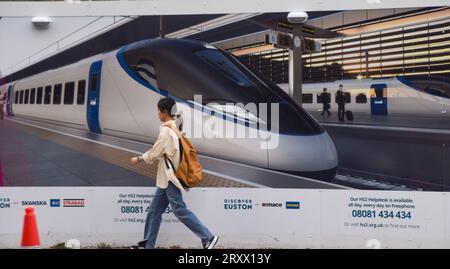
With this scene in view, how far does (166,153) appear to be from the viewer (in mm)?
3523

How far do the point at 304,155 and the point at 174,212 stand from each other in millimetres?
1337

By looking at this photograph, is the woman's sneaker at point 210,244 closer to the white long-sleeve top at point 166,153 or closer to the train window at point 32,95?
the white long-sleeve top at point 166,153

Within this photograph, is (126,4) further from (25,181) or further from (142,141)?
(25,181)

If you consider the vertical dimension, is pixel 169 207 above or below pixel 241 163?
below

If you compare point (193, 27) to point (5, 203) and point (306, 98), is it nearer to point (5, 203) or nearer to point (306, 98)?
point (306, 98)

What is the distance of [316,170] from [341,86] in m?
0.86

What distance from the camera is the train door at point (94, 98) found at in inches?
160

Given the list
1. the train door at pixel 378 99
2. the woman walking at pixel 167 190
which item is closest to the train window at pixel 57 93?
the woman walking at pixel 167 190

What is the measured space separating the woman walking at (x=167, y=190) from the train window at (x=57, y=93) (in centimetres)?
144

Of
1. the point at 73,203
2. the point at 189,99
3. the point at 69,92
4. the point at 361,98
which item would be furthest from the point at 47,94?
the point at 361,98

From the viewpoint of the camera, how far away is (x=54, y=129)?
4.26 meters

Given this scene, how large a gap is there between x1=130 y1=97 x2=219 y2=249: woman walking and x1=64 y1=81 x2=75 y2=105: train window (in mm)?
1249

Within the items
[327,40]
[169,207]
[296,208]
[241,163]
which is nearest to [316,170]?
[296,208]

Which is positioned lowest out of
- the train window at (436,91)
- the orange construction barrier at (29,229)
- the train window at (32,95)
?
the orange construction barrier at (29,229)
